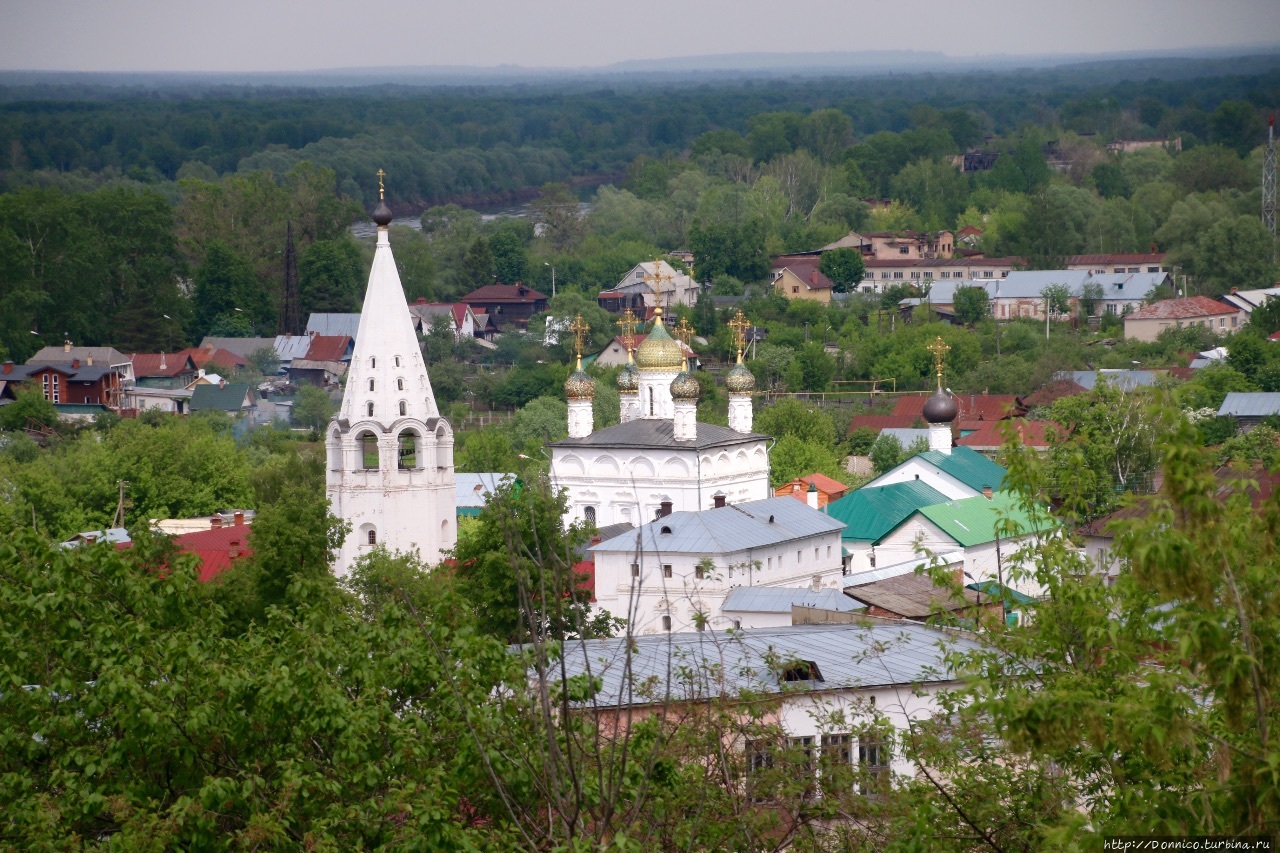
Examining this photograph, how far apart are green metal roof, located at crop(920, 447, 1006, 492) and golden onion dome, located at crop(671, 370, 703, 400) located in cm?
447

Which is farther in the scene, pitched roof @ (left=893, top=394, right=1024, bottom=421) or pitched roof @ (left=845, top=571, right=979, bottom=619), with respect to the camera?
pitched roof @ (left=893, top=394, right=1024, bottom=421)

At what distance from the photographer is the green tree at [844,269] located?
67.8m

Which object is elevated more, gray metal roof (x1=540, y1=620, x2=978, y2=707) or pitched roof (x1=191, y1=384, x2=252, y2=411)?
gray metal roof (x1=540, y1=620, x2=978, y2=707)

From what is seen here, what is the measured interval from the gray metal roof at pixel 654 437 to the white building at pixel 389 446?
3.37 metres

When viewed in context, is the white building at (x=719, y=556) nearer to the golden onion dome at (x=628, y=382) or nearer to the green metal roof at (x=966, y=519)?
the green metal roof at (x=966, y=519)

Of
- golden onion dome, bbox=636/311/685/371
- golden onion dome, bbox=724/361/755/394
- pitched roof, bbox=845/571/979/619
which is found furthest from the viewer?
golden onion dome, bbox=724/361/755/394

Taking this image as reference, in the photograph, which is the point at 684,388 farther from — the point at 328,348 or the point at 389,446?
the point at 328,348

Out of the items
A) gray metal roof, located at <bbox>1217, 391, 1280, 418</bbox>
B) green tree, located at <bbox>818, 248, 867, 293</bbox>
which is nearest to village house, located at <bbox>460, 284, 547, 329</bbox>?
green tree, located at <bbox>818, 248, 867, 293</bbox>

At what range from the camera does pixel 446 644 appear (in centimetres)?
1159

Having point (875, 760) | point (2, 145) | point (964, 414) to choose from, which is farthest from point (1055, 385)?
point (2, 145)

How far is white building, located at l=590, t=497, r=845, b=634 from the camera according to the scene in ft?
76.7

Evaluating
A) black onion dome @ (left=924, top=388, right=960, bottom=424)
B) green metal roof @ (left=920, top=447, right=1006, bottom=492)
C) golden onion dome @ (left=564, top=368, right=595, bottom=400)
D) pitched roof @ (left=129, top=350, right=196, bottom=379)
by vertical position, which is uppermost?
golden onion dome @ (left=564, top=368, right=595, bottom=400)

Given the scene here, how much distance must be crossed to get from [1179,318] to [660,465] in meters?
29.9

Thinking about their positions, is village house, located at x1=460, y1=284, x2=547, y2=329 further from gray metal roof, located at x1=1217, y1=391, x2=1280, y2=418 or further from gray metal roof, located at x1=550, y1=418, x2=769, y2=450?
gray metal roof, located at x1=550, y1=418, x2=769, y2=450
